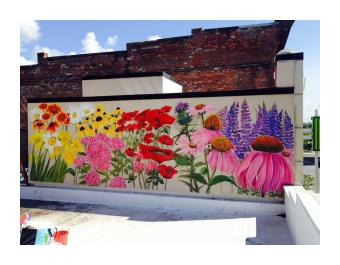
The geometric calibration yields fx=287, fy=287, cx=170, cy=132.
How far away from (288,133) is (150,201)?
3.78 metres

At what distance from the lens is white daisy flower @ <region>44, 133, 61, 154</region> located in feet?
28.3

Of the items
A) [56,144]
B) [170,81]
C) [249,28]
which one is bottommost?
[56,144]

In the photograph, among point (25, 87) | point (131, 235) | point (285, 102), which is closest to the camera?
point (131, 235)

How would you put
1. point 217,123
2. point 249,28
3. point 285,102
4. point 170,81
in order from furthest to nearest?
point 249,28 < point 170,81 < point 217,123 < point 285,102

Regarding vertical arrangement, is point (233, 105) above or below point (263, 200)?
above

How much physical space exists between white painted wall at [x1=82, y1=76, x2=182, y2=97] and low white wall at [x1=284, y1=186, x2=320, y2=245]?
16.7 ft

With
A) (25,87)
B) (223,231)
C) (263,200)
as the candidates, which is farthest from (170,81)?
(25,87)

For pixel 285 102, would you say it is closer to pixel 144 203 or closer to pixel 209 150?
pixel 209 150

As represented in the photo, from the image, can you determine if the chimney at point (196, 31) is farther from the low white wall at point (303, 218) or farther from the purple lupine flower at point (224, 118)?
the low white wall at point (303, 218)

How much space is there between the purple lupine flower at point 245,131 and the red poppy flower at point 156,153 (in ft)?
5.66

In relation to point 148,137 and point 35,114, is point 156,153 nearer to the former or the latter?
point 148,137

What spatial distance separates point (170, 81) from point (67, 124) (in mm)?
3728

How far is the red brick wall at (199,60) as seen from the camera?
41.7ft

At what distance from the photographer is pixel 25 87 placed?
54.4 feet
